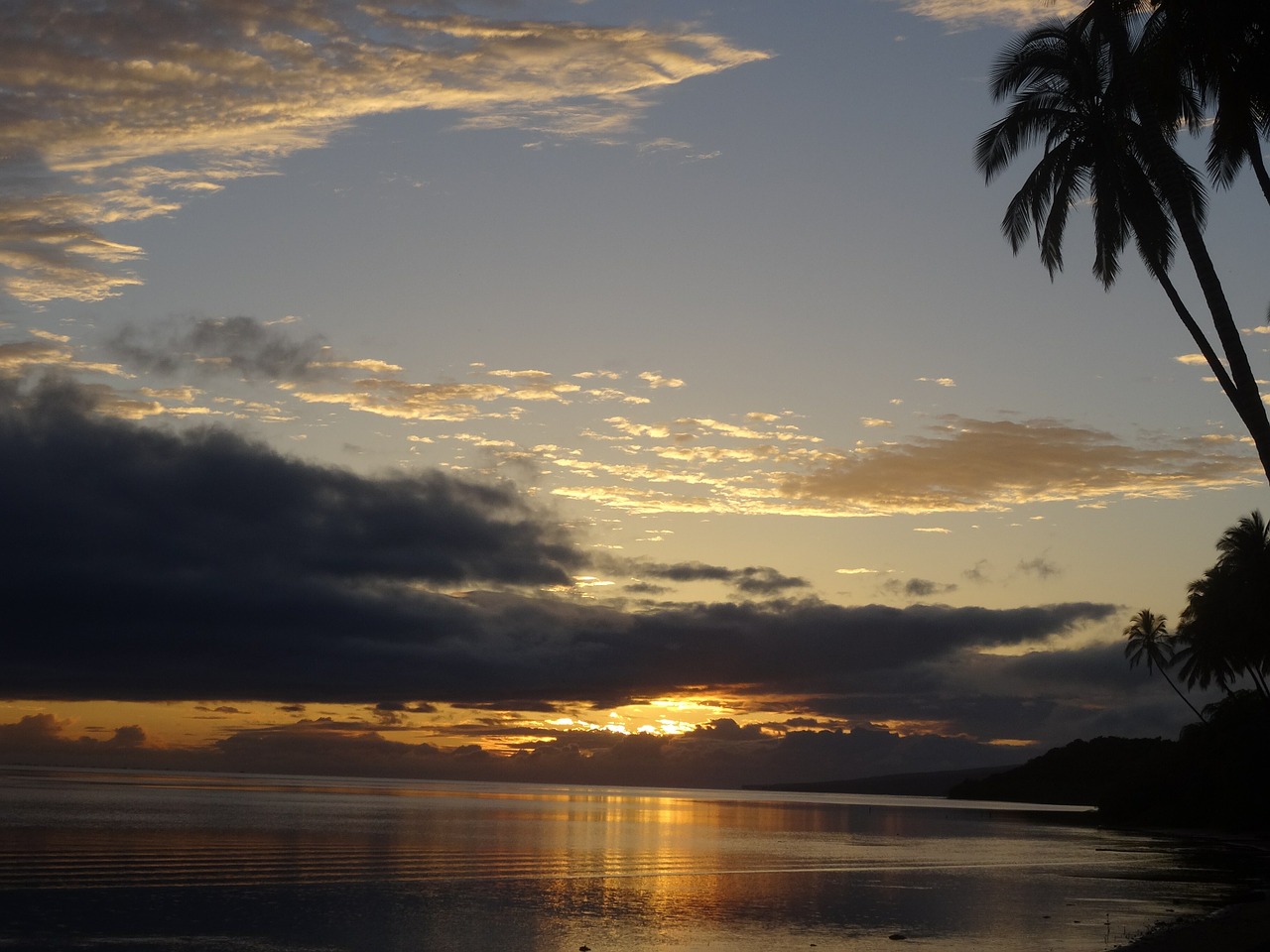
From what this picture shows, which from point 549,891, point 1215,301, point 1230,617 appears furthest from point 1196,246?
point 1230,617

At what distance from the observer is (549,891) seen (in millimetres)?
38812

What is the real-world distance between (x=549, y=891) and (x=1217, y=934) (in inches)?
821

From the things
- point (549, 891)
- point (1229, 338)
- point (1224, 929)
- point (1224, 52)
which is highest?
point (1224, 52)

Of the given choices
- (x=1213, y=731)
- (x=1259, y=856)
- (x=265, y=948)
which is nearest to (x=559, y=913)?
(x=265, y=948)

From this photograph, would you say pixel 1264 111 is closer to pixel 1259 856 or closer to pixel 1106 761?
pixel 1259 856

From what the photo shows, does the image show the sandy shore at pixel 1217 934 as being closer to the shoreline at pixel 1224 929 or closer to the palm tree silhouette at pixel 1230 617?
the shoreline at pixel 1224 929

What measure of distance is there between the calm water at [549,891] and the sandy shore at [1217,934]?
120 cm

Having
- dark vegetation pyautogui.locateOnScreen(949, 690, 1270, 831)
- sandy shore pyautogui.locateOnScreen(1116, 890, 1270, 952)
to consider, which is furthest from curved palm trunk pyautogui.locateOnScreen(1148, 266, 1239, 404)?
dark vegetation pyautogui.locateOnScreen(949, 690, 1270, 831)

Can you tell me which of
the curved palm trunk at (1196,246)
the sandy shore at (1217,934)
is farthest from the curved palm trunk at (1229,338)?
the sandy shore at (1217,934)

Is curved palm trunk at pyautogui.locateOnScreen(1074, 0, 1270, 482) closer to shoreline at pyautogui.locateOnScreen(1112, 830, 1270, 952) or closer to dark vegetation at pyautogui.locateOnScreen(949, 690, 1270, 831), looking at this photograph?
shoreline at pyautogui.locateOnScreen(1112, 830, 1270, 952)

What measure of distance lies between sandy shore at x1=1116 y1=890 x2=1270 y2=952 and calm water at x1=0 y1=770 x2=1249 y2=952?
120 centimetres

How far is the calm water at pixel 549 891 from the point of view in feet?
89.9

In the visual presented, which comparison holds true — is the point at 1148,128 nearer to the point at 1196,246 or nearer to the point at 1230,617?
the point at 1196,246

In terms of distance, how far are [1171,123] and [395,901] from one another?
2926cm
